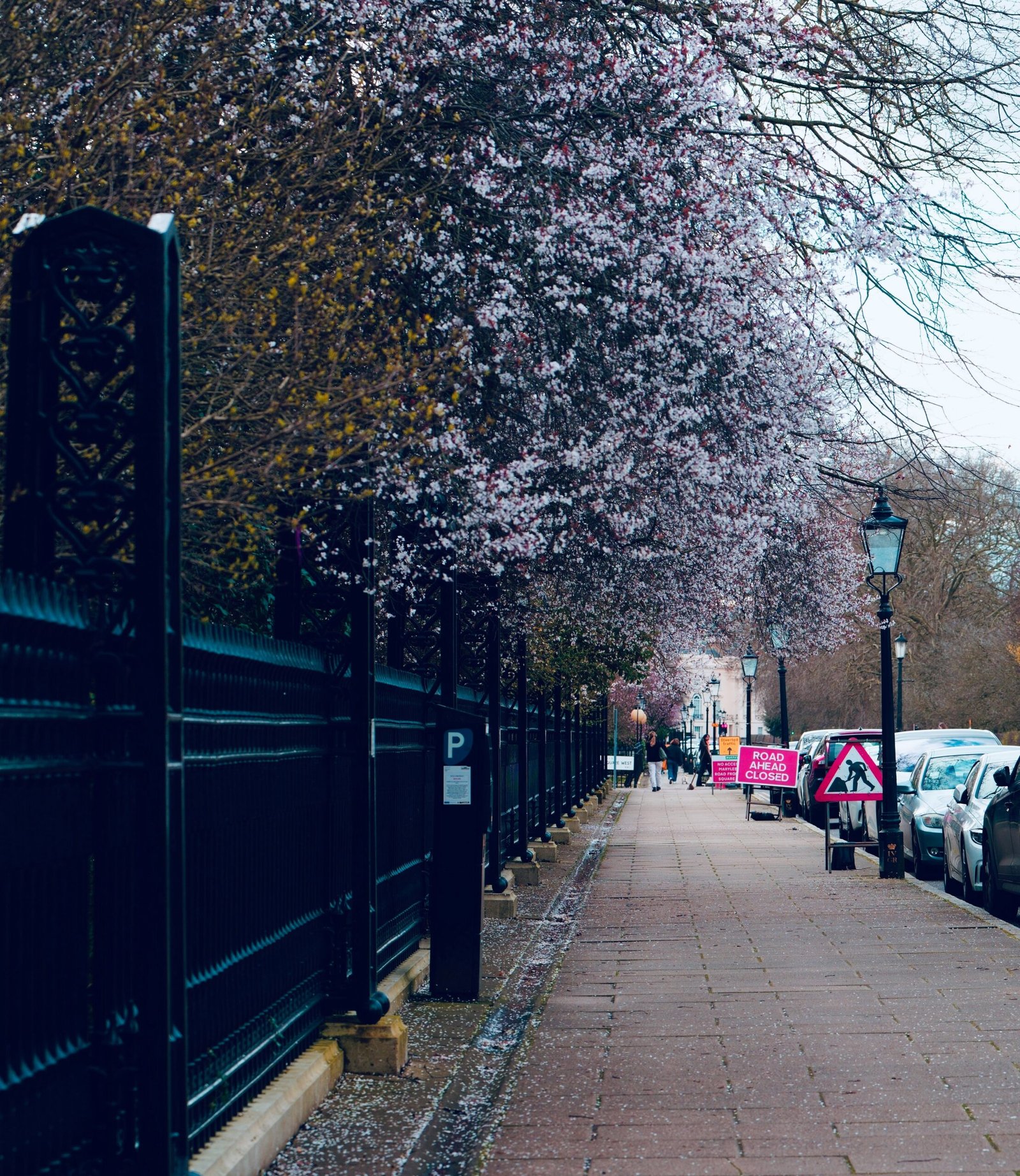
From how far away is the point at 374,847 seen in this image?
8477mm

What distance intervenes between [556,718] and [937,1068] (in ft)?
65.5

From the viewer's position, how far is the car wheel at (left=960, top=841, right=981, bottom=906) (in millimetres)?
16656

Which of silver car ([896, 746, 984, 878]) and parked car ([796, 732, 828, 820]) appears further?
parked car ([796, 732, 828, 820])

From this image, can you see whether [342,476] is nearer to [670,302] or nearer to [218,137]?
[218,137]

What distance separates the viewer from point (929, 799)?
20.2 meters

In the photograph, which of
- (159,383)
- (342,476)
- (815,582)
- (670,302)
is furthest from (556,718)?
(159,383)

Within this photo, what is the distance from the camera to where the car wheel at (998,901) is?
49.6 feet

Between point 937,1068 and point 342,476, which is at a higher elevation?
point 342,476

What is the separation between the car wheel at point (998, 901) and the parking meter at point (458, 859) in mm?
6708

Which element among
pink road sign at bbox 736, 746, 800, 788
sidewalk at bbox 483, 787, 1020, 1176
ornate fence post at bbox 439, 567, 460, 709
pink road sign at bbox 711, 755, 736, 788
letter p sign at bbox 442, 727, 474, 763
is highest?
ornate fence post at bbox 439, 567, 460, 709

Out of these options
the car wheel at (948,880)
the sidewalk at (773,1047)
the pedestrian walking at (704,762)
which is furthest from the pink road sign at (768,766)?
the pedestrian walking at (704,762)

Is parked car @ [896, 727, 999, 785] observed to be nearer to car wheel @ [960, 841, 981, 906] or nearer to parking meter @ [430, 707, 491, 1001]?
car wheel @ [960, 841, 981, 906]

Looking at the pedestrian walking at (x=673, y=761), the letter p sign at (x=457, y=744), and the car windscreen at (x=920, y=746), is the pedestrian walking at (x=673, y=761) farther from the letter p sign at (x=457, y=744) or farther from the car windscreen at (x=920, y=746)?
the letter p sign at (x=457, y=744)

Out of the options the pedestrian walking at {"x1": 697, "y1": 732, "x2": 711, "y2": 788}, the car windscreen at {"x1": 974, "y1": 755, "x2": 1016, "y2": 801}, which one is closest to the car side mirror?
the car windscreen at {"x1": 974, "y1": 755, "x2": 1016, "y2": 801}
